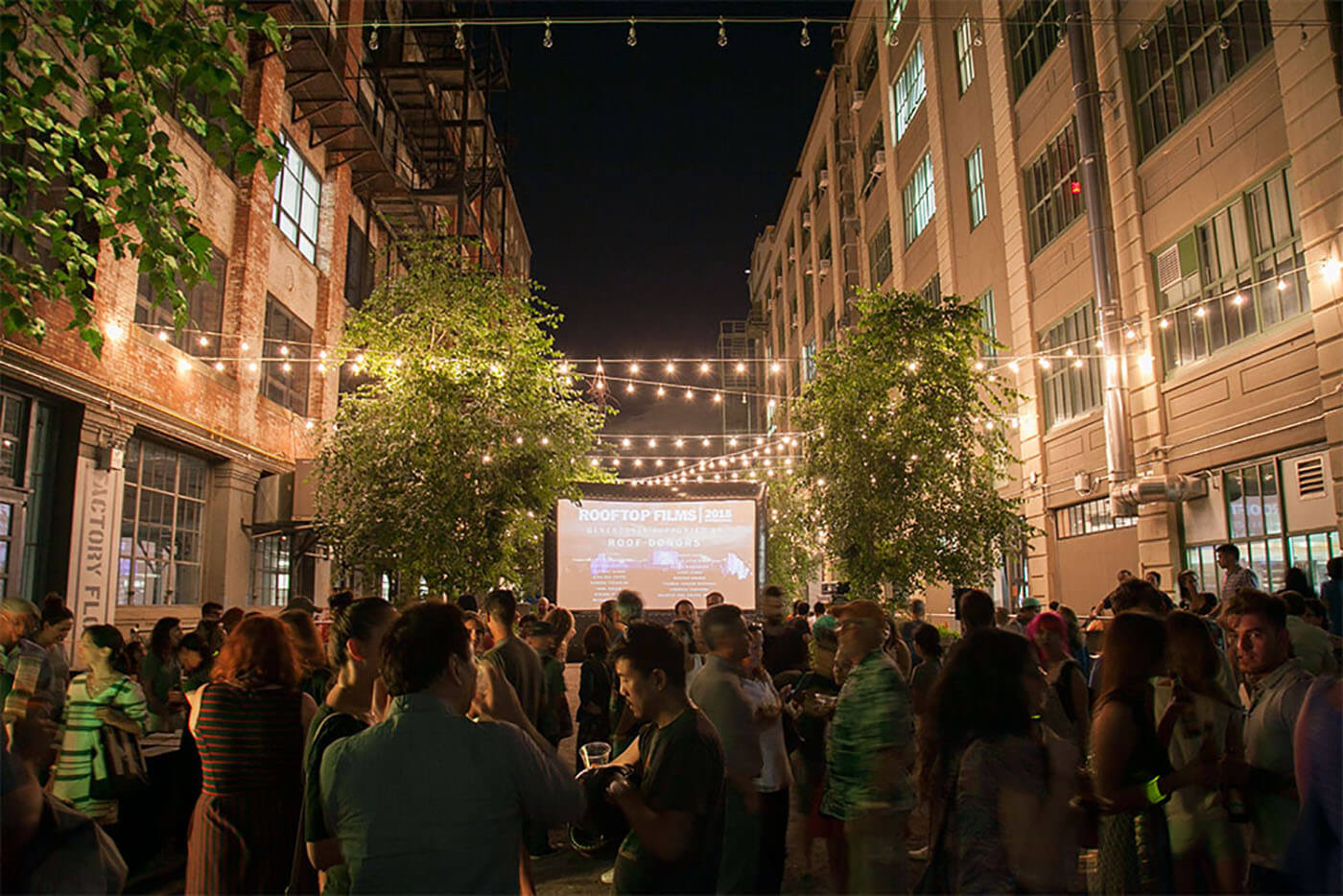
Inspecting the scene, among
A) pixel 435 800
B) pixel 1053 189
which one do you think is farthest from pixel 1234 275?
pixel 435 800

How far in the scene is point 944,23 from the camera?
23.6 metres

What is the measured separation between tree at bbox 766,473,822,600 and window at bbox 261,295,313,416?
9.91 m

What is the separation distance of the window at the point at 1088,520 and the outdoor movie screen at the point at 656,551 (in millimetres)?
6469

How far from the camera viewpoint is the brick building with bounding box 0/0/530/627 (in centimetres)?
1176

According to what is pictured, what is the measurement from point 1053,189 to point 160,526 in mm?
17998

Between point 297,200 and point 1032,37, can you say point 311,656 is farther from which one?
point 1032,37

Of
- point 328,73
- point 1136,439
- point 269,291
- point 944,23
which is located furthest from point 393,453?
point 944,23

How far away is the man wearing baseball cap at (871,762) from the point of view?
4016mm

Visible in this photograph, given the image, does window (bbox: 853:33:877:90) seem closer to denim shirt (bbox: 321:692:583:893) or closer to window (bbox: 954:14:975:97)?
window (bbox: 954:14:975:97)

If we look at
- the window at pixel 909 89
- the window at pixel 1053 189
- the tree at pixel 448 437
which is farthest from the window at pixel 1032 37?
the tree at pixel 448 437

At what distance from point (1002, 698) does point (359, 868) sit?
6.55ft

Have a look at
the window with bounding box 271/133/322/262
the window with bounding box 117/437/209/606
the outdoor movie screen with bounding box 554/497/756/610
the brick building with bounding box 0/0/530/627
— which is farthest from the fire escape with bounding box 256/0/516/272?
the window with bounding box 117/437/209/606

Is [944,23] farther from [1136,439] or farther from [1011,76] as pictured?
[1136,439]

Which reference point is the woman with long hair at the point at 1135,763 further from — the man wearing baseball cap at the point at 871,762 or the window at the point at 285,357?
the window at the point at 285,357
